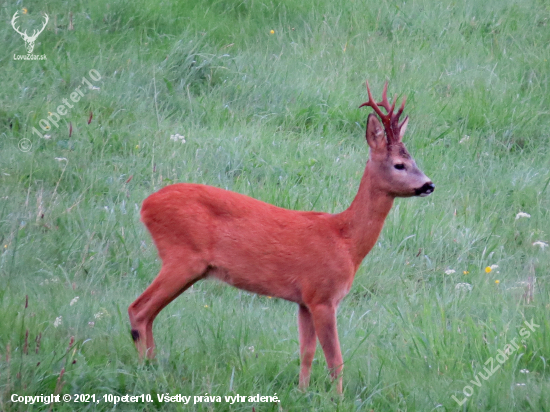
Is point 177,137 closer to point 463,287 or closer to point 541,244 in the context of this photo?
point 463,287

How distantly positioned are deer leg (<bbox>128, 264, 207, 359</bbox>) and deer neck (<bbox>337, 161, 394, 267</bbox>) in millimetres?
850

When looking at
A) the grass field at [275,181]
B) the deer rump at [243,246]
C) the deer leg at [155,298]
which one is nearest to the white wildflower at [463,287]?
the grass field at [275,181]

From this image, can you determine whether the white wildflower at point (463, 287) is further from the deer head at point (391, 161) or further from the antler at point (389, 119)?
the antler at point (389, 119)

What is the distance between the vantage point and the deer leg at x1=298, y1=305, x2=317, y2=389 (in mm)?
4270

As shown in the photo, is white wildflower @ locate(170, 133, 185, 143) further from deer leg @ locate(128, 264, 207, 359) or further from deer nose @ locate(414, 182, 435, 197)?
deer nose @ locate(414, 182, 435, 197)

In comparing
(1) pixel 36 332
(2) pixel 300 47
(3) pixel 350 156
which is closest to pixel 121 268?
(1) pixel 36 332

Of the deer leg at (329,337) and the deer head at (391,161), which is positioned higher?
the deer head at (391,161)

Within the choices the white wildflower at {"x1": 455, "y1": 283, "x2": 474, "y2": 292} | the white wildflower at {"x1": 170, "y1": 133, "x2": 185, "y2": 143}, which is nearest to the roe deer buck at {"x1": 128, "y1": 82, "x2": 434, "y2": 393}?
the white wildflower at {"x1": 455, "y1": 283, "x2": 474, "y2": 292}

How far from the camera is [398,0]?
1012 centimetres

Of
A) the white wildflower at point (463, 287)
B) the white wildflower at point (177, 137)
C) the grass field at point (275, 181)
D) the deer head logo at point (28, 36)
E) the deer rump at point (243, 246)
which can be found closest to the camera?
the grass field at point (275, 181)

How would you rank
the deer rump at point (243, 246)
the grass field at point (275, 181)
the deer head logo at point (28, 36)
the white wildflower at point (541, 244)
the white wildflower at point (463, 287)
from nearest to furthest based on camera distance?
the grass field at point (275, 181)
the deer rump at point (243, 246)
the white wildflower at point (463, 287)
the white wildflower at point (541, 244)
the deer head logo at point (28, 36)

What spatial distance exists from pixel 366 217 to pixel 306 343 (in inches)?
31.0

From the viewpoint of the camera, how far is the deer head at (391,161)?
174 inches

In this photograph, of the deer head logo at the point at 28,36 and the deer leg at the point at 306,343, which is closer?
the deer leg at the point at 306,343
